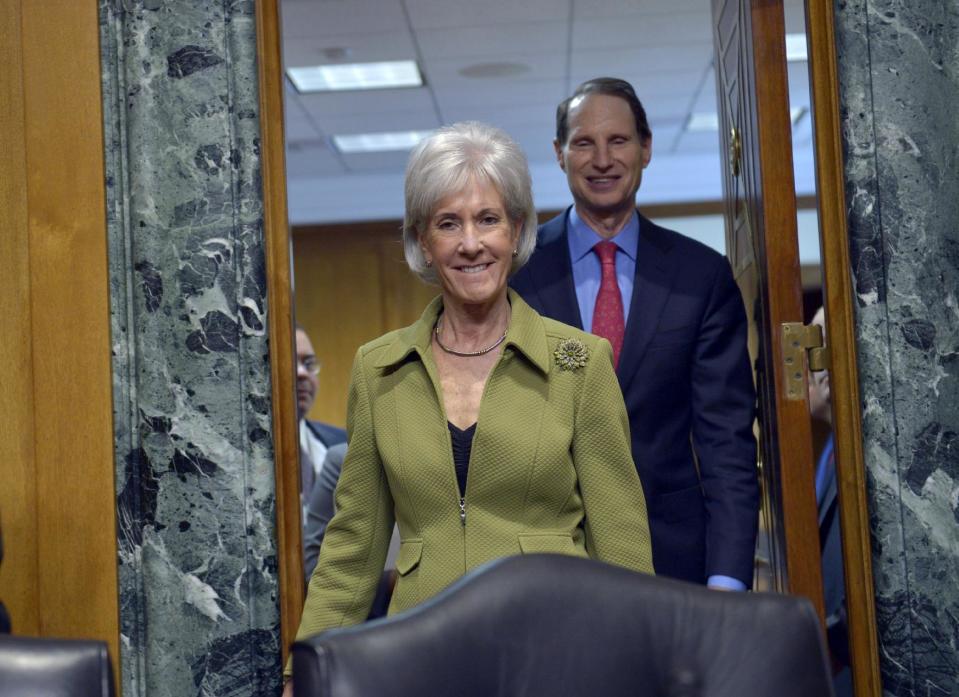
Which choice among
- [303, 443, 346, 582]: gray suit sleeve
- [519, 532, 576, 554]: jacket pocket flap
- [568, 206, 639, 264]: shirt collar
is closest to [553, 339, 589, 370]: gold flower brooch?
[519, 532, 576, 554]: jacket pocket flap

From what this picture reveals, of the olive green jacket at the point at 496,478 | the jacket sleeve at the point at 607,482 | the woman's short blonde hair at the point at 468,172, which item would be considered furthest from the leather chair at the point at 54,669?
the woman's short blonde hair at the point at 468,172

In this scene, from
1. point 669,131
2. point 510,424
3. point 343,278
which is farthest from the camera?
point 343,278

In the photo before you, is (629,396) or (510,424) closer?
(510,424)

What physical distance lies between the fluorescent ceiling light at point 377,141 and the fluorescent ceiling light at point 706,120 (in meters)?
1.89

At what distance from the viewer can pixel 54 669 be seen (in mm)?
1299

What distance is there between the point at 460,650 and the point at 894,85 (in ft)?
6.02

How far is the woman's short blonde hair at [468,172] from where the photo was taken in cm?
211

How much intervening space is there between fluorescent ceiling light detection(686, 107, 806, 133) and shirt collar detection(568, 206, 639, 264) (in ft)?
18.8

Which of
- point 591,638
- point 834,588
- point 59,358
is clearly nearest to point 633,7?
point 834,588

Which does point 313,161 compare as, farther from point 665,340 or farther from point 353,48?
point 665,340

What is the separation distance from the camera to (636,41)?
6891 millimetres

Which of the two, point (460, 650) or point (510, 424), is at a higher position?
point (510, 424)

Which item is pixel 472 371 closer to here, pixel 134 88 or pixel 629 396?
pixel 629 396

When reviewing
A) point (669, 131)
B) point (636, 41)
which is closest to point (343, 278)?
point (669, 131)
